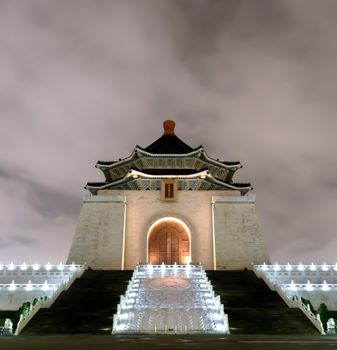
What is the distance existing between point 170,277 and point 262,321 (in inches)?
288

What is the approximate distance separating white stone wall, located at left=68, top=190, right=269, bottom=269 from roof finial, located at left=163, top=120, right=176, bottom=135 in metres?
8.76

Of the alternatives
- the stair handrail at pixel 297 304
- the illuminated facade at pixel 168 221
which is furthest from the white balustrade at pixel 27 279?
the stair handrail at pixel 297 304

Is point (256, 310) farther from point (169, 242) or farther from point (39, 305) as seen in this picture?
point (169, 242)

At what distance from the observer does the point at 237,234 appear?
2995 centimetres

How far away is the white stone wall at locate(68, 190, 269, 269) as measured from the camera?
2900cm

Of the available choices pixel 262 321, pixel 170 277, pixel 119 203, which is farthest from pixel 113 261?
pixel 262 321

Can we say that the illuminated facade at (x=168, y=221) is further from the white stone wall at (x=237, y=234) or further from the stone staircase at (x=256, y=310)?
the stone staircase at (x=256, y=310)

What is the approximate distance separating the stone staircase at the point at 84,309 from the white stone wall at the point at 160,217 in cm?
687

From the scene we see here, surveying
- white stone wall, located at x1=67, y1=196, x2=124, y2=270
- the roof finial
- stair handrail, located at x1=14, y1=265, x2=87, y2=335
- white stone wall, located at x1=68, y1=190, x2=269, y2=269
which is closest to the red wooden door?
white stone wall, located at x1=68, y1=190, x2=269, y2=269

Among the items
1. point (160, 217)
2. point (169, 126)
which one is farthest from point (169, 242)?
point (169, 126)

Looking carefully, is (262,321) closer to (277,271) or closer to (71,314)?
(71,314)

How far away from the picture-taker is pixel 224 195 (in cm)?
3175

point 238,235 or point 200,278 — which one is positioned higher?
point 238,235

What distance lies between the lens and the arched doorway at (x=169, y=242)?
29891mm
